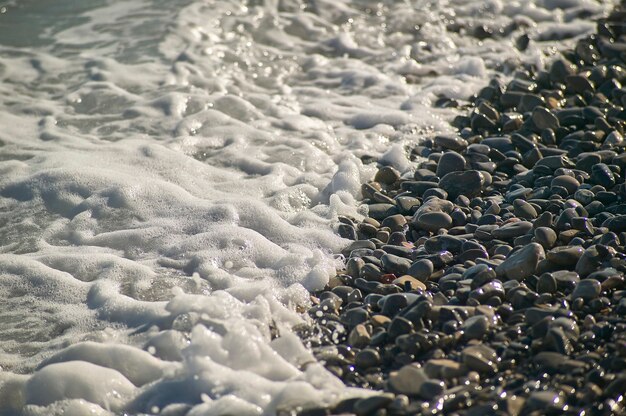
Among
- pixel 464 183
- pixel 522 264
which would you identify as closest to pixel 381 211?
pixel 464 183

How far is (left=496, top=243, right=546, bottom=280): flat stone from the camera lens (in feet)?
10.2

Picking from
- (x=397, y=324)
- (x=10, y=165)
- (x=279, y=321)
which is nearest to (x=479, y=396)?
(x=397, y=324)

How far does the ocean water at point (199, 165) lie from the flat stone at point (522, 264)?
0.78 m

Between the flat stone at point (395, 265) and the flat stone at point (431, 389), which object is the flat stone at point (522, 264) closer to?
→ the flat stone at point (395, 265)

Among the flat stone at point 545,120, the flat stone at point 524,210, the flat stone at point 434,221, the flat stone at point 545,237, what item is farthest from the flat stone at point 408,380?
the flat stone at point 545,120

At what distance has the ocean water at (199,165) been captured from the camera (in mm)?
2777

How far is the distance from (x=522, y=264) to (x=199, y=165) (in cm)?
214

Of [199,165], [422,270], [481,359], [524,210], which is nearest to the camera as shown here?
[481,359]

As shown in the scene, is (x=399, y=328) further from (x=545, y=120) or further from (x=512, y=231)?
(x=545, y=120)

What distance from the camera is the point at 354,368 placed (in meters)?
2.73

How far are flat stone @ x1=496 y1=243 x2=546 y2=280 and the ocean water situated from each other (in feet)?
2.57

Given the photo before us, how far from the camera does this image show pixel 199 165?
4484mm

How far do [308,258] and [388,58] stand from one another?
10.3 feet

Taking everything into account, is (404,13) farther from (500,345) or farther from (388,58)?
(500,345)
